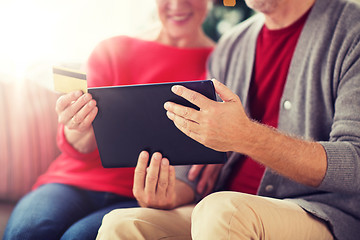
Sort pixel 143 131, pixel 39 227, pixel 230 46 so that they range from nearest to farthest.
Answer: pixel 143 131 → pixel 39 227 → pixel 230 46

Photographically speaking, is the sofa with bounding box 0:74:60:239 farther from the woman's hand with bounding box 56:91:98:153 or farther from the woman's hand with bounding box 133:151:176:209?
the woman's hand with bounding box 133:151:176:209

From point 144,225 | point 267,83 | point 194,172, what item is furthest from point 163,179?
point 267,83

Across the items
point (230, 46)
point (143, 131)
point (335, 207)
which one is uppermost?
point (230, 46)

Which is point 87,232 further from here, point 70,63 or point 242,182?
point 70,63

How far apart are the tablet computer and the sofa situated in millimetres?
530

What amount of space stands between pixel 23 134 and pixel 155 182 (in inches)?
25.4

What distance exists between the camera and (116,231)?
0.81 meters

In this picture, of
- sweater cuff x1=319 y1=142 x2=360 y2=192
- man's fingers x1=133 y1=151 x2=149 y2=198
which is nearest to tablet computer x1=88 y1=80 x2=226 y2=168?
man's fingers x1=133 y1=151 x2=149 y2=198

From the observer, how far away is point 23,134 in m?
1.32

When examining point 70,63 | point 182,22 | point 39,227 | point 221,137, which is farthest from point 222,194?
point 70,63

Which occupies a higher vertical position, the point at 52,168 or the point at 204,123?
the point at 204,123

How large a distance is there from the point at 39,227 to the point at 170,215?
0.38 m

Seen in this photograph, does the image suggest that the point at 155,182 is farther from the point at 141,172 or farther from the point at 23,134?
the point at 23,134

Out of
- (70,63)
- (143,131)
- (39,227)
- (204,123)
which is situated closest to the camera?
(204,123)
